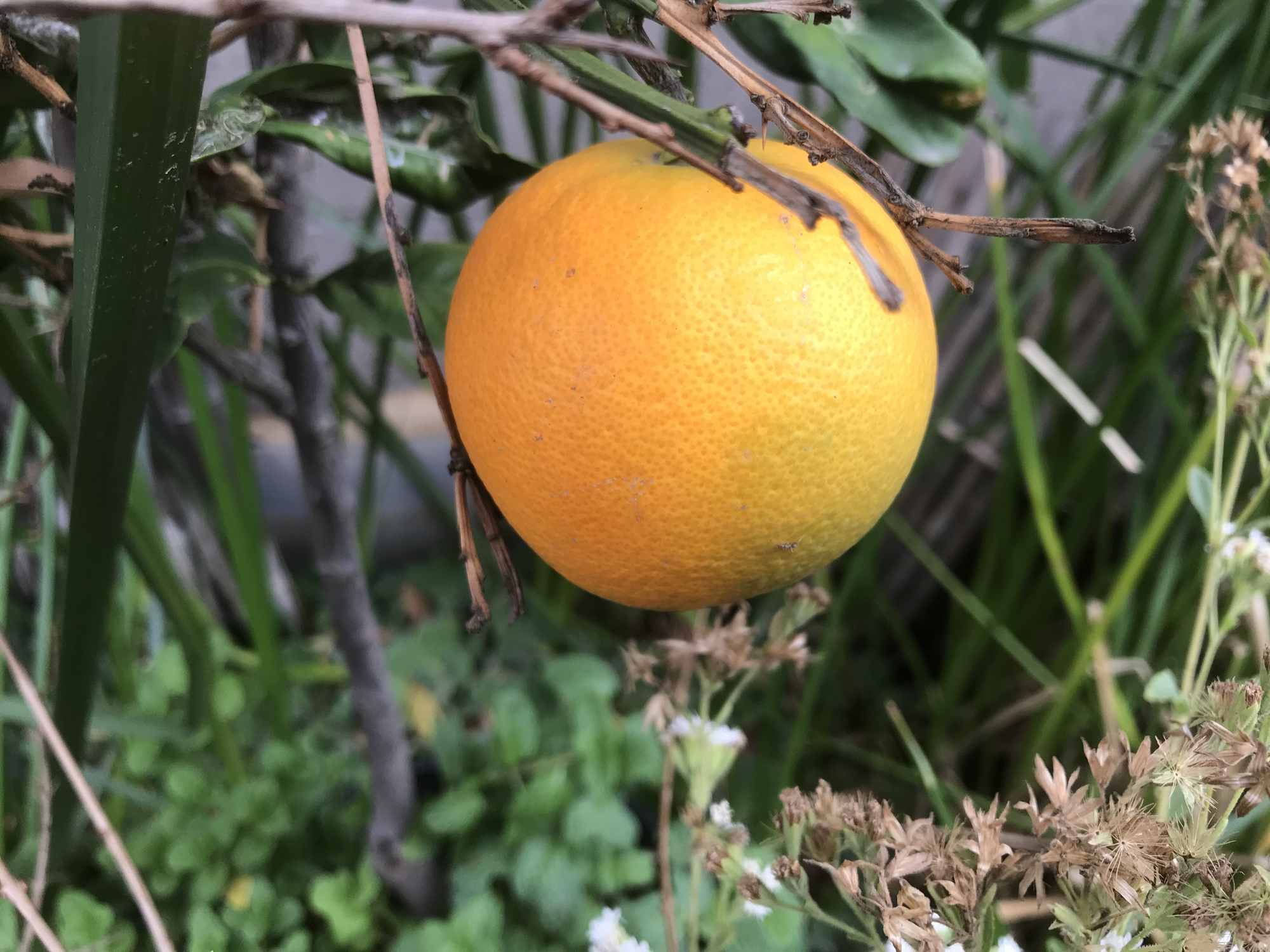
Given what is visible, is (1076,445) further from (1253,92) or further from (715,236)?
(715,236)

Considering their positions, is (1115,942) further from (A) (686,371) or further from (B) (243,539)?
(B) (243,539)

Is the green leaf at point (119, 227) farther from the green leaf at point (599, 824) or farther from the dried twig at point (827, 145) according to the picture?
the green leaf at point (599, 824)

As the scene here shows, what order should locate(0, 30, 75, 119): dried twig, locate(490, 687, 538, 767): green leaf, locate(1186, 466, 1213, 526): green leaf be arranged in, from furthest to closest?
locate(490, 687, 538, 767): green leaf → locate(1186, 466, 1213, 526): green leaf → locate(0, 30, 75, 119): dried twig

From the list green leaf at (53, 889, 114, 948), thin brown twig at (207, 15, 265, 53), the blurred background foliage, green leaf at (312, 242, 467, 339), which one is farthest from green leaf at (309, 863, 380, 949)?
thin brown twig at (207, 15, 265, 53)

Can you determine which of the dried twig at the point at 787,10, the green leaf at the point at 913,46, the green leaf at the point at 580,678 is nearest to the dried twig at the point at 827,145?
the dried twig at the point at 787,10

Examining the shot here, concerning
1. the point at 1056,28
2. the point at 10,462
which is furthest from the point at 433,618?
the point at 1056,28

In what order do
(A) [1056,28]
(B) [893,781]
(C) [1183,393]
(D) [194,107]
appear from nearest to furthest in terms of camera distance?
(D) [194,107], (C) [1183,393], (B) [893,781], (A) [1056,28]

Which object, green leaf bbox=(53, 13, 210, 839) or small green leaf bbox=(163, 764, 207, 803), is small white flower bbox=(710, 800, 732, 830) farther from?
small green leaf bbox=(163, 764, 207, 803)
